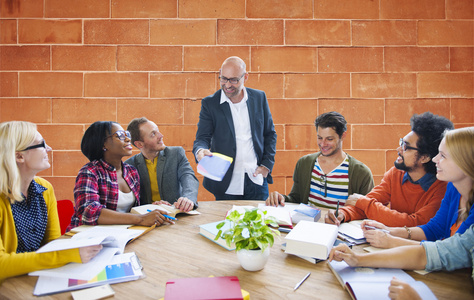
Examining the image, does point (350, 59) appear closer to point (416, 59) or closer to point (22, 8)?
point (416, 59)

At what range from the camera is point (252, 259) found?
1.10 meters

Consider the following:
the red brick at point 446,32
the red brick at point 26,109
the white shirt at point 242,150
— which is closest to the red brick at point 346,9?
the red brick at point 446,32

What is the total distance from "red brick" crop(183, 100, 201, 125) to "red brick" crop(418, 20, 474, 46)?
7.06 feet

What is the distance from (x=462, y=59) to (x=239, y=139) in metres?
2.31

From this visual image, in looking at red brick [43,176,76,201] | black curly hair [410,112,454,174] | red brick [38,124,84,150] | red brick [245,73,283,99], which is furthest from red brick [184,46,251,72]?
black curly hair [410,112,454,174]

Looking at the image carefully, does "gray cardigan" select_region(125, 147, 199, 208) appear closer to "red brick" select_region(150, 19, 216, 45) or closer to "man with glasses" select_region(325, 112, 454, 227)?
"man with glasses" select_region(325, 112, 454, 227)

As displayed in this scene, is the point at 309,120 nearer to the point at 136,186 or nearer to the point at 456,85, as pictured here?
the point at 456,85

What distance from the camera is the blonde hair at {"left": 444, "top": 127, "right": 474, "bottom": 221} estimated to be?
1.19m

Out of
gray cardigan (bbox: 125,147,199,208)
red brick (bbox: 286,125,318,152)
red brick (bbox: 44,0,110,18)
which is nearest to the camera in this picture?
gray cardigan (bbox: 125,147,199,208)

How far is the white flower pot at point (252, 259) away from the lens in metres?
1.09

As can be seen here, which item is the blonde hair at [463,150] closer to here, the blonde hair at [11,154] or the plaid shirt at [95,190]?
the plaid shirt at [95,190]

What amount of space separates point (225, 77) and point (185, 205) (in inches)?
39.7

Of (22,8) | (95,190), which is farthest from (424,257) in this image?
(22,8)

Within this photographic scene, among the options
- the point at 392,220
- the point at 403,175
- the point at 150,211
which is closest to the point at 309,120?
the point at 403,175
